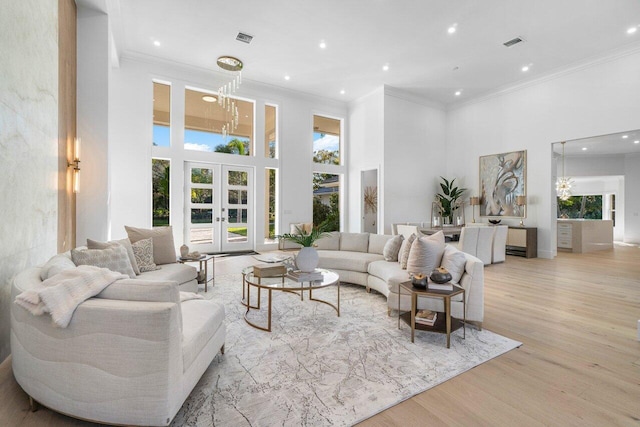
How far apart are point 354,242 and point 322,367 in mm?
2943

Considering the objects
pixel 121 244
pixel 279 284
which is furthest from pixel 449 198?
pixel 121 244

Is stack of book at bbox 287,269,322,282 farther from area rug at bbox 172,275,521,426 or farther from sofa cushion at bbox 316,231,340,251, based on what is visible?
sofa cushion at bbox 316,231,340,251

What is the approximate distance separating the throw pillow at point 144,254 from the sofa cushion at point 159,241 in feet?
0.76

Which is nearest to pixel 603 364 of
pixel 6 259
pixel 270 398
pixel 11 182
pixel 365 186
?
pixel 270 398

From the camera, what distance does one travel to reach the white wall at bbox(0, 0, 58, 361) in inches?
89.7

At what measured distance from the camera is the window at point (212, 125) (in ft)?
24.3

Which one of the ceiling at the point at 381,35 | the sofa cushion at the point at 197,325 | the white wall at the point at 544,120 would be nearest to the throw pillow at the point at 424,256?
the sofa cushion at the point at 197,325

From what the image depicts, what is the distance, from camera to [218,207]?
25.4ft

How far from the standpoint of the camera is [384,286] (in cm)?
374

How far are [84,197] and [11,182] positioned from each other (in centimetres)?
250

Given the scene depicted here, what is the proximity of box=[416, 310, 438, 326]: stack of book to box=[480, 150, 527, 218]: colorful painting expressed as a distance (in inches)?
252

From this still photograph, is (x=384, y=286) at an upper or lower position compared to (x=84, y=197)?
lower

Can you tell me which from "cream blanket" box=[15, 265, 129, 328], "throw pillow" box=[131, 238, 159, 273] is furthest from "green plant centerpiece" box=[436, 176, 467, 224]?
"cream blanket" box=[15, 265, 129, 328]

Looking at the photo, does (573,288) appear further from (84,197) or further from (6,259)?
(84,197)
